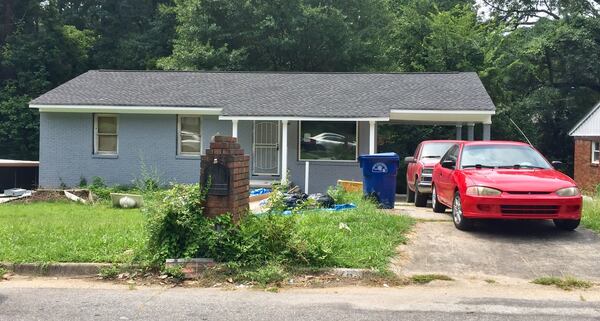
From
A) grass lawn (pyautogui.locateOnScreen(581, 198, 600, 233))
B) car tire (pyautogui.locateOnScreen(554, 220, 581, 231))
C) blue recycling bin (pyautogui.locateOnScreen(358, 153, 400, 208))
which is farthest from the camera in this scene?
blue recycling bin (pyautogui.locateOnScreen(358, 153, 400, 208))

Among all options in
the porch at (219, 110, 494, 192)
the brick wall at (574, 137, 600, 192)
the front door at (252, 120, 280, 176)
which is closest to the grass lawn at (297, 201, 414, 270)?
the porch at (219, 110, 494, 192)

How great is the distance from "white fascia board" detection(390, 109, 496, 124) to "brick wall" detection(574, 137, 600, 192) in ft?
38.3

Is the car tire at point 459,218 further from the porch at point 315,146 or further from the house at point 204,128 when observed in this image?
the porch at point 315,146

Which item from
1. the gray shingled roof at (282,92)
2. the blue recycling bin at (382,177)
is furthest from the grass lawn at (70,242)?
the gray shingled roof at (282,92)

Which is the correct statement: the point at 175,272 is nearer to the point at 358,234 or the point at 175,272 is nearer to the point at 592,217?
the point at 358,234

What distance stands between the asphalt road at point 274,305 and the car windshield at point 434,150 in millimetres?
8154

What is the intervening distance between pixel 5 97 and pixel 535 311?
29.8 m

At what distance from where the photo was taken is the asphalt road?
19.0 ft

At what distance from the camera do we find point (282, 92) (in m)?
20.4

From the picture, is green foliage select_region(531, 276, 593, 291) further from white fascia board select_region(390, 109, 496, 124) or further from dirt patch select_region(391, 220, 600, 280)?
white fascia board select_region(390, 109, 496, 124)

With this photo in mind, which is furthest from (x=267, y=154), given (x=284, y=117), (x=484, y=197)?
(x=484, y=197)

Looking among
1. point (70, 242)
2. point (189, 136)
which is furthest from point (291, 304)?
point (189, 136)

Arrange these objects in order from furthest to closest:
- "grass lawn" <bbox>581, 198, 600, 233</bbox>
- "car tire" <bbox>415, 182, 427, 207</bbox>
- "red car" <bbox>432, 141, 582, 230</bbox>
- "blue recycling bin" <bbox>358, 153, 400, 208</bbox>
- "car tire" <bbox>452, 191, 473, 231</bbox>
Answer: "car tire" <bbox>415, 182, 427, 207</bbox>
"blue recycling bin" <bbox>358, 153, 400, 208</bbox>
"grass lawn" <bbox>581, 198, 600, 233</bbox>
"car tire" <bbox>452, 191, 473, 231</bbox>
"red car" <bbox>432, 141, 582, 230</bbox>

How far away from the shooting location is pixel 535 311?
5.96 metres
